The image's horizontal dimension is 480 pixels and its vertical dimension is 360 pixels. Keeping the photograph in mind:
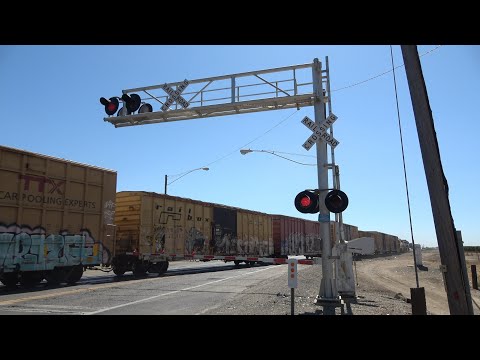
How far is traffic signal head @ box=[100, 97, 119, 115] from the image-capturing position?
12.5m

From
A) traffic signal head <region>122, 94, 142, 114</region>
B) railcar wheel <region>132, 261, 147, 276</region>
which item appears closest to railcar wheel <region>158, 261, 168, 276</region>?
railcar wheel <region>132, 261, 147, 276</region>

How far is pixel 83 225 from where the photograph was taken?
16031 millimetres

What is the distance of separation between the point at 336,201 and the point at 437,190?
3.94 m

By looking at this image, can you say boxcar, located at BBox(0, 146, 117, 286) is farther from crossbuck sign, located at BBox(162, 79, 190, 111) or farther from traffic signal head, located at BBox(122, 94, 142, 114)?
crossbuck sign, located at BBox(162, 79, 190, 111)

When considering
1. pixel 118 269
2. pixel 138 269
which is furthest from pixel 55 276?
pixel 138 269

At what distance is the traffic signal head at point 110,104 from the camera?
1253 cm

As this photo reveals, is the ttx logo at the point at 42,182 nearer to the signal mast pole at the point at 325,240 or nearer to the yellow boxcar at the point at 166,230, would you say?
the yellow boxcar at the point at 166,230

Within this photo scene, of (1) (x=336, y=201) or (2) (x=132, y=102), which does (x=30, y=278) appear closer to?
(2) (x=132, y=102)

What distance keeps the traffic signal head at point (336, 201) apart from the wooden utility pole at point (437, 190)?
12.4 feet

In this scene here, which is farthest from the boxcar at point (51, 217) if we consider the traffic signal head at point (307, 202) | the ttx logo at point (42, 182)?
the traffic signal head at point (307, 202)

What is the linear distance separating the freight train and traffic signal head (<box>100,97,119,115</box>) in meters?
3.64
